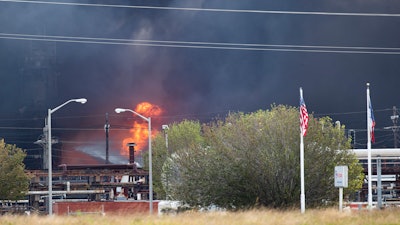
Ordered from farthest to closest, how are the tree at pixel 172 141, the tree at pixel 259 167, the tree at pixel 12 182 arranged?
the tree at pixel 172 141 < the tree at pixel 12 182 < the tree at pixel 259 167

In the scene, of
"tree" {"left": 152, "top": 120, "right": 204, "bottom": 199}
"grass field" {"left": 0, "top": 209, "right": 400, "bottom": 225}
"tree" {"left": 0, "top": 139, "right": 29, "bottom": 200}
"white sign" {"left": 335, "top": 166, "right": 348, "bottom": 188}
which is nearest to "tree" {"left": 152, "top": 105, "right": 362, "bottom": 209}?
"white sign" {"left": 335, "top": 166, "right": 348, "bottom": 188}

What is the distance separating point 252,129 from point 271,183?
4.15 metres

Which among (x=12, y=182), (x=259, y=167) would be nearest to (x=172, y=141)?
(x=12, y=182)

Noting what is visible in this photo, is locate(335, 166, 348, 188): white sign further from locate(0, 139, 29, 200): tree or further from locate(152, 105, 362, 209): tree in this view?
locate(0, 139, 29, 200): tree

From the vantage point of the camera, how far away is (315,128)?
5625 centimetres

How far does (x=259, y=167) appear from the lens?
53688 mm

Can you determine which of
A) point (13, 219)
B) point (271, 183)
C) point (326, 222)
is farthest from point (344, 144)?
point (13, 219)

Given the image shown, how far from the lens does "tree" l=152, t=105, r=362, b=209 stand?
177 ft

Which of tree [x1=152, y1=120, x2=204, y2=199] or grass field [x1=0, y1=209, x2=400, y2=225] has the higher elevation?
tree [x1=152, y1=120, x2=204, y2=199]

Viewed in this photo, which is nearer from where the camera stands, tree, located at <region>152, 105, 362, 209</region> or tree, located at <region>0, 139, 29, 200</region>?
tree, located at <region>152, 105, 362, 209</region>

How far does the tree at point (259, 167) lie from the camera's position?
53844mm

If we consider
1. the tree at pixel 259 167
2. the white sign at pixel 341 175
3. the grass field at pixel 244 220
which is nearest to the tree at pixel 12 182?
the tree at pixel 259 167

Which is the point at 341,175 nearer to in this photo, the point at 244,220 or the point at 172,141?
the point at 244,220

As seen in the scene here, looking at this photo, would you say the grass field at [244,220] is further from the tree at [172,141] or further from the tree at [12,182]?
the tree at [172,141]
